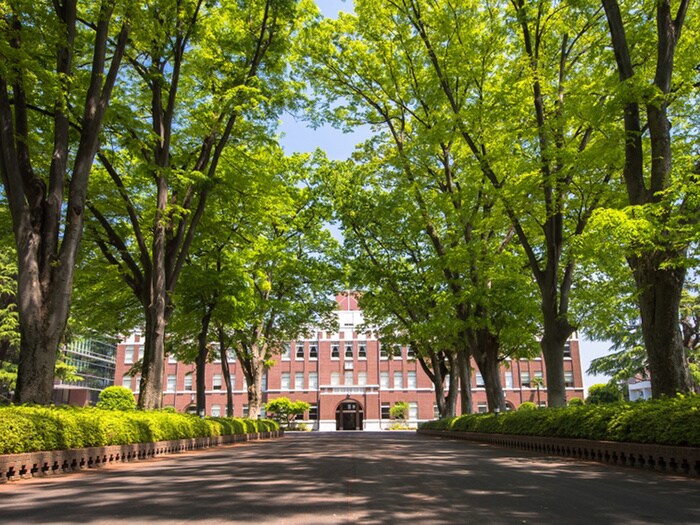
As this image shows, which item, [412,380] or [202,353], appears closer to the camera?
[202,353]

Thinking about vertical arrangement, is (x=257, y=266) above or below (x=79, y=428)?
above

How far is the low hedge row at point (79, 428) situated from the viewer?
8109mm

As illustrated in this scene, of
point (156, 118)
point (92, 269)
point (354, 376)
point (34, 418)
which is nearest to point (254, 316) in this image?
A: point (92, 269)

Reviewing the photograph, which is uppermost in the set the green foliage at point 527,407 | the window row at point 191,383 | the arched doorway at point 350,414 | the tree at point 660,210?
the tree at point 660,210

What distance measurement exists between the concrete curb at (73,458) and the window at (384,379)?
164 feet

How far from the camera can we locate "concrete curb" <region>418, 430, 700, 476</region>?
844 centimetres

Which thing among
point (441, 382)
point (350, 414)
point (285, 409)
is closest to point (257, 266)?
point (441, 382)

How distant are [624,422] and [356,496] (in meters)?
6.20

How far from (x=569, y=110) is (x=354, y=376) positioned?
54197 millimetres

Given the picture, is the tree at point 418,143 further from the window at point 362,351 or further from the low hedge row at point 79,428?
the window at point 362,351

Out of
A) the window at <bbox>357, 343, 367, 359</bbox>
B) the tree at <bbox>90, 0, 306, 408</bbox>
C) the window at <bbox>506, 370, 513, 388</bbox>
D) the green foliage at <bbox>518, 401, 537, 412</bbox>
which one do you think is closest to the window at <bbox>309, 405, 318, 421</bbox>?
the window at <bbox>357, 343, 367, 359</bbox>

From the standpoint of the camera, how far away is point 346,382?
64.8 m

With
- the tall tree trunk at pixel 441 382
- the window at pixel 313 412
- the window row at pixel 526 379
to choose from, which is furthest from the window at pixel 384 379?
the tall tree trunk at pixel 441 382

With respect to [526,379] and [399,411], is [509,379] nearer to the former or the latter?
[526,379]
